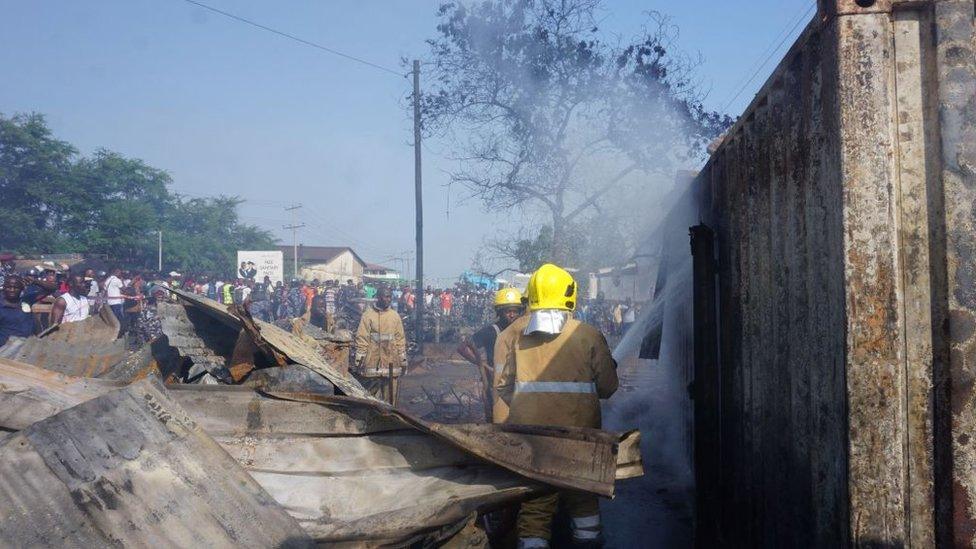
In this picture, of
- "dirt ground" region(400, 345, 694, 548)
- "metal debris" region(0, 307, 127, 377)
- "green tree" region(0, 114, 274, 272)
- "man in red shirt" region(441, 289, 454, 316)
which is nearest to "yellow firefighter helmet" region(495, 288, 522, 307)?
"dirt ground" region(400, 345, 694, 548)

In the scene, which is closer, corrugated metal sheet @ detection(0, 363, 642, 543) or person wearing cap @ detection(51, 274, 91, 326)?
corrugated metal sheet @ detection(0, 363, 642, 543)

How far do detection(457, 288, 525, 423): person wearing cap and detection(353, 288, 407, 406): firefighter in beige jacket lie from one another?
8.73ft

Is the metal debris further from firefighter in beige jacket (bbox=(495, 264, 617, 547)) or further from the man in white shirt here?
the man in white shirt

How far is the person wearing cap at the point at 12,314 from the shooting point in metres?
8.34

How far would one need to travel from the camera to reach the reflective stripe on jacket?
3.96 metres

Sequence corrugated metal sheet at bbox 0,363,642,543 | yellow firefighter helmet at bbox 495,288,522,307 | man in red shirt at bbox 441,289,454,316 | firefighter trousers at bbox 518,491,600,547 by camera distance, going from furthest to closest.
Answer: man in red shirt at bbox 441,289,454,316, yellow firefighter helmet at bbox 495,288,522,307, firefighter trousers at bbox 518,491,600,547, corrugated metal sheet at bbox 0,363,642,543

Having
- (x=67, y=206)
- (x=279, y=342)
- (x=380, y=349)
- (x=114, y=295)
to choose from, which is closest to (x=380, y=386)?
(x=380, y=349)

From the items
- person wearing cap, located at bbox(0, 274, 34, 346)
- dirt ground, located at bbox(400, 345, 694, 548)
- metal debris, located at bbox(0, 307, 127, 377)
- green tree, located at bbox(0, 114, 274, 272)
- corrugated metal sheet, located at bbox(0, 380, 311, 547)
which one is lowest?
dirt ground, located at bbox(400, 345, 694, 548)

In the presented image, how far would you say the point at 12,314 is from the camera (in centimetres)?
844

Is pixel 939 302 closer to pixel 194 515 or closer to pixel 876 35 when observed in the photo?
pixel 876 35

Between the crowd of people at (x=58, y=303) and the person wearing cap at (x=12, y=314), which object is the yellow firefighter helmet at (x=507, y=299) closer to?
the crowd of people at (x=58, y=303)

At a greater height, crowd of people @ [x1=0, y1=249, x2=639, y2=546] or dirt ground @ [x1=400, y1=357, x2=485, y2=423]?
crowd of people @ [x1=0, y1=249, x2=639, y2=546]

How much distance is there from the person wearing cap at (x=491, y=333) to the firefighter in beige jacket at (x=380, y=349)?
266 cm

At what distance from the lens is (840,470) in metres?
2.19
